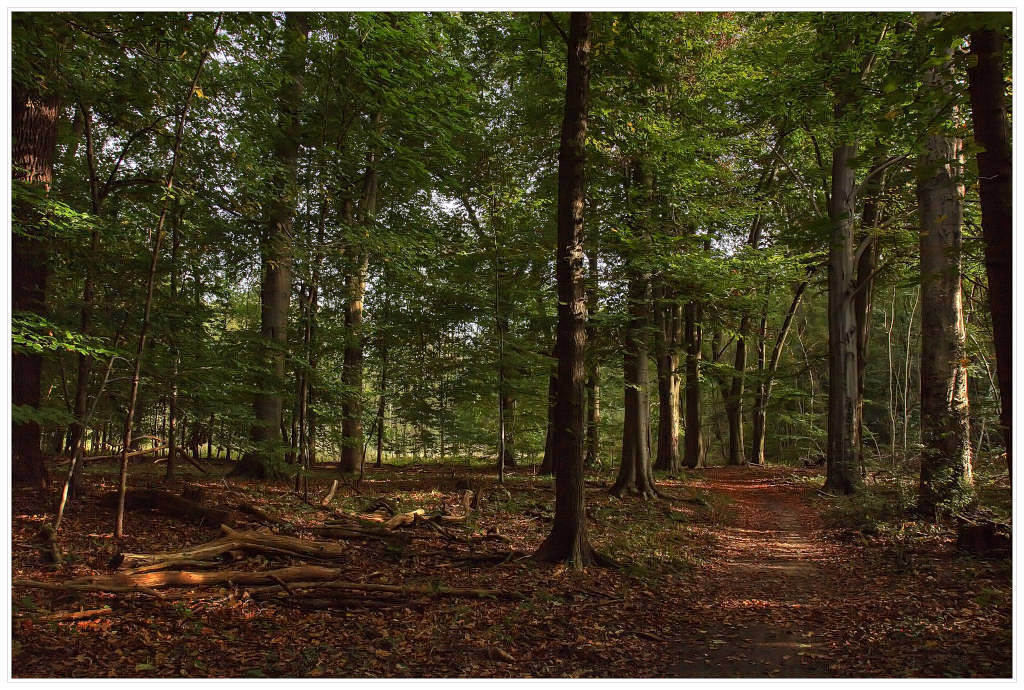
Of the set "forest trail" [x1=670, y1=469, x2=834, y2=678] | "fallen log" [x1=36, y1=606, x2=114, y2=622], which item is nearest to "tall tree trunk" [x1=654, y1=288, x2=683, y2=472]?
"forest trail" [x1=670, y1=469, x2=834, y2=678]

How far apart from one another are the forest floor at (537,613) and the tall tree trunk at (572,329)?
1.43 ft

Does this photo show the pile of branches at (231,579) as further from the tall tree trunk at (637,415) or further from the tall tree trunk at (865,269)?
the tall tree trunk at (865,269)

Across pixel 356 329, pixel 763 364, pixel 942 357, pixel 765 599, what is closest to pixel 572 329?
pixel 765 599

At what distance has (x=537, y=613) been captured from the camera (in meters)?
5.63

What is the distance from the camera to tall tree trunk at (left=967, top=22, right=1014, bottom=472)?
4176 mm

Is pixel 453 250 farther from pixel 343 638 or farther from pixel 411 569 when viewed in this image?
pixel 343 638

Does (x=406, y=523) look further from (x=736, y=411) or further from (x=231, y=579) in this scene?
(x=736, y=411)

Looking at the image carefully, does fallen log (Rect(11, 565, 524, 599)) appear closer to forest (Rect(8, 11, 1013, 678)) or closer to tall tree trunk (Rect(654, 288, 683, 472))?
forest (Rect(8, 11, 1013, 678))

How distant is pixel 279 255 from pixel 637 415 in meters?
8.54

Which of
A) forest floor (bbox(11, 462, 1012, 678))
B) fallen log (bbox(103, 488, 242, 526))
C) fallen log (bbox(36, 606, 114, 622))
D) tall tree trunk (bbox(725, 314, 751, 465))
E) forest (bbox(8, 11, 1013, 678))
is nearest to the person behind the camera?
forest floor (bbox(11, 462, 1012, 678))

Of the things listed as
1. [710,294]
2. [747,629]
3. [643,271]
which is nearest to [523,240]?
[643,271]

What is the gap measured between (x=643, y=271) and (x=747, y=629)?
28.1 feet

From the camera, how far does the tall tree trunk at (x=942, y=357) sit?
8.75 meters

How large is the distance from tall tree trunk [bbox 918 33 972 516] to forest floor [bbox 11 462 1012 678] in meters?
0.89
